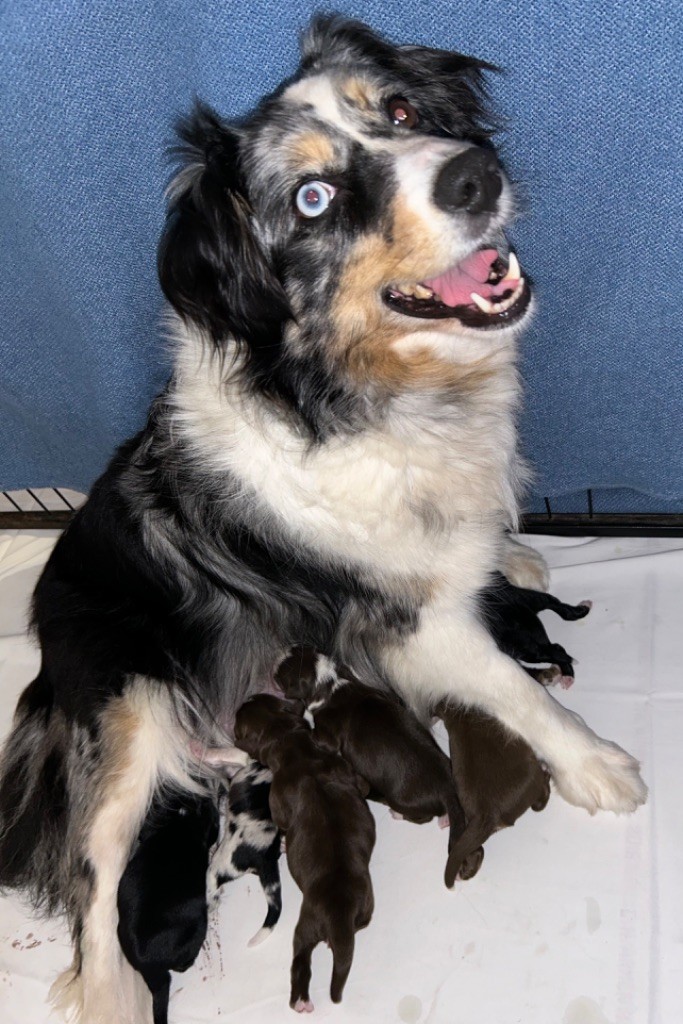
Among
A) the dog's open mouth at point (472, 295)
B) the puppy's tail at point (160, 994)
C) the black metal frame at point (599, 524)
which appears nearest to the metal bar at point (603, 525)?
the black metal frame at point (599, 524)

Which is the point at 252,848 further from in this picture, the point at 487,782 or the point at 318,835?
the point at 487,782

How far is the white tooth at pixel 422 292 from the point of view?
1.85 metres

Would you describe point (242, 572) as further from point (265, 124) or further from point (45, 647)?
point (265, 124)

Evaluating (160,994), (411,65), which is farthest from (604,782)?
(411,65)

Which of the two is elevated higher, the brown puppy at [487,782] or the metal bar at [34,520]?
the metal bar at [34,520]

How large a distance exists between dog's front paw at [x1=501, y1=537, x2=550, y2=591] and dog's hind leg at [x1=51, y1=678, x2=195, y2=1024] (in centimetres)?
113

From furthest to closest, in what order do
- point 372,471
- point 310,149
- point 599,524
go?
point 599,524 → point 372,471 → point 310,149

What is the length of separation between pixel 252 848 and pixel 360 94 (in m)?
1.77

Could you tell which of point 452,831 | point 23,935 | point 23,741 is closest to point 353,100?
point 452,831

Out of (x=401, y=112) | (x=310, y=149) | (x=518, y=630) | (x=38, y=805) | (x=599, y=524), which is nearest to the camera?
(x=310, y=149)

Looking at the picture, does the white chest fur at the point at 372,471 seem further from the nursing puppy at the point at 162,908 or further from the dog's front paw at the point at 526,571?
the nursing puppy at the point at 162,908

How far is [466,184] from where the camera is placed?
1.69m

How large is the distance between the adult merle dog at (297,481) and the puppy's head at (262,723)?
8 cm

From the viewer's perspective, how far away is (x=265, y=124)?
6.12 ft
